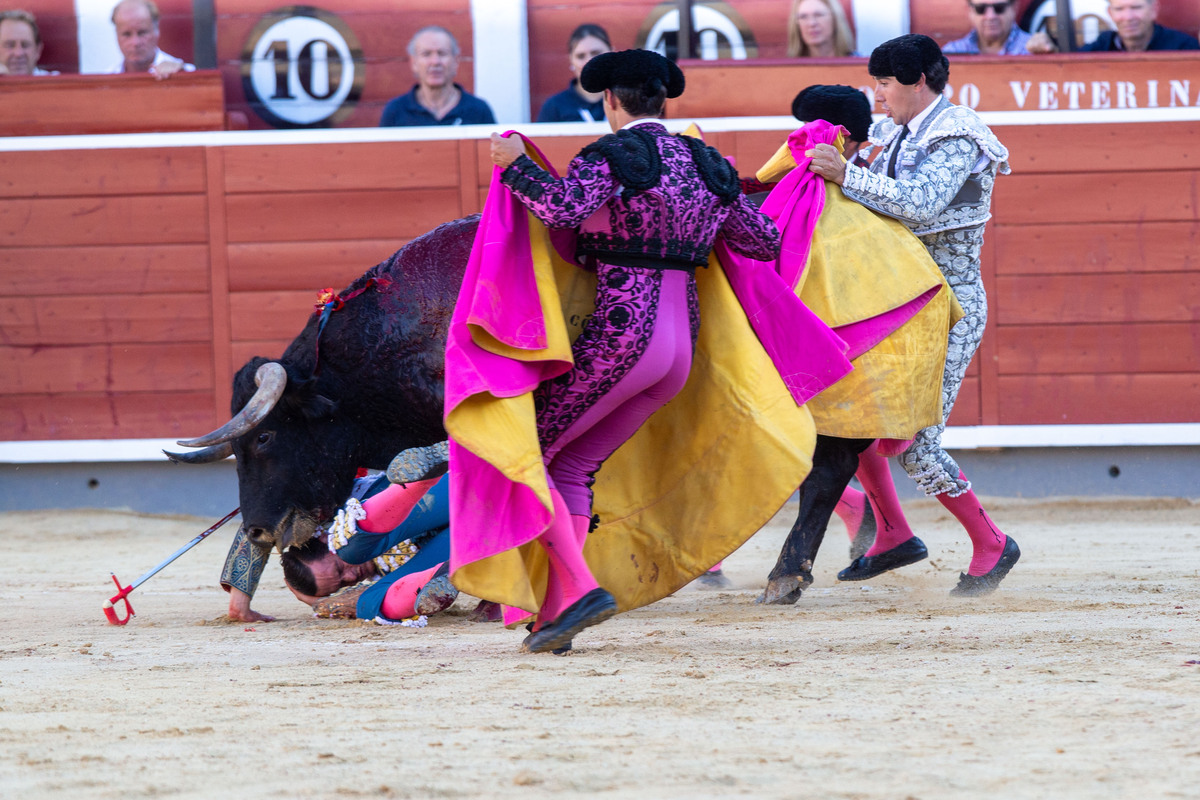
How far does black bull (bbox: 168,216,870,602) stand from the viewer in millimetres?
3854

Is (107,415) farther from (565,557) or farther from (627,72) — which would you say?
(627,72)

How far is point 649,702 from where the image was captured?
236cm

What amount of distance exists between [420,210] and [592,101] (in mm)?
1049

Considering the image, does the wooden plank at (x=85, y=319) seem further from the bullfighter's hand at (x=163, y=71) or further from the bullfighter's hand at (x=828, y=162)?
the bullfighter's hand at (x=828, y=162)

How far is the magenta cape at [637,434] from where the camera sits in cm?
288

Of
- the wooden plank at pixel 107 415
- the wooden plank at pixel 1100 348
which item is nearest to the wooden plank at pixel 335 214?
the wooden plank at pixel 107 415

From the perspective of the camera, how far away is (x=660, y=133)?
2.96 meters

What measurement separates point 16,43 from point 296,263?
6.10 ft

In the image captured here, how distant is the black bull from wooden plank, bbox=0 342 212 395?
125 inches

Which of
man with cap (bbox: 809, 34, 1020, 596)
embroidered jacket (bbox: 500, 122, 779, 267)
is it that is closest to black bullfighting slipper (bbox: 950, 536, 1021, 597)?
man with cap (bbox: 809, 34, 1020, 596)

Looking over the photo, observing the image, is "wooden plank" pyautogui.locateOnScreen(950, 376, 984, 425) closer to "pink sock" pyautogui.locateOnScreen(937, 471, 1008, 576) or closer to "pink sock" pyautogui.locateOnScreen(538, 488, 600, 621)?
"pink sock" pyautogui.locateOnScreen(937, 471, 1008, 576)

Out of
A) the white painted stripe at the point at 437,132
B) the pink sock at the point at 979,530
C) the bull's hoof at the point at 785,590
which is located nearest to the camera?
the bull's hoof at the point at 785,590

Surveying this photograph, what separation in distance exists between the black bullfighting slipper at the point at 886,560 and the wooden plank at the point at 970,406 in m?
2.90

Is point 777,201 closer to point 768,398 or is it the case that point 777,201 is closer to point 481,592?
point 768,398
